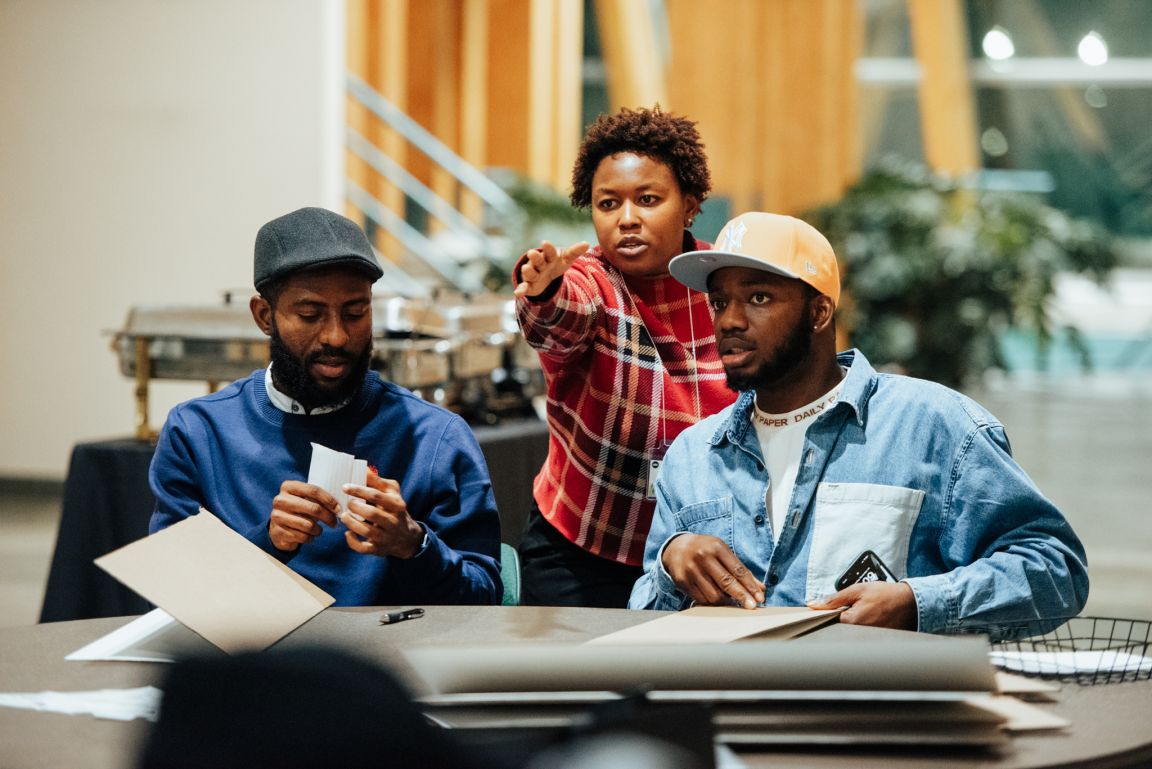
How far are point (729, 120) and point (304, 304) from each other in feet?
29.6

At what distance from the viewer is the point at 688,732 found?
3.59 ft

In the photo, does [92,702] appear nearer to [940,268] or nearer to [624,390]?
[624,390]

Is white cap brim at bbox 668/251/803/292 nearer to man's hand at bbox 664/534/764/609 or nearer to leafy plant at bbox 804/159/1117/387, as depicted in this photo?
man's hand at bbox 664/534/764/609

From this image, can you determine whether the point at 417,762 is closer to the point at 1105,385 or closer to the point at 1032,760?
the point at 1032,760

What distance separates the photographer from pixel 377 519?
6.82ft

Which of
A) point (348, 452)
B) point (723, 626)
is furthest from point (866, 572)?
point (348, 452)

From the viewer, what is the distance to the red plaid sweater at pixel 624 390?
302cm

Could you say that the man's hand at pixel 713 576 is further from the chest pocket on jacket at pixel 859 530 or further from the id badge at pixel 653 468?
the id badge at pixel 653 468

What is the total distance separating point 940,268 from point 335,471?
9.51 meters

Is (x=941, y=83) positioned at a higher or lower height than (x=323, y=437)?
higher

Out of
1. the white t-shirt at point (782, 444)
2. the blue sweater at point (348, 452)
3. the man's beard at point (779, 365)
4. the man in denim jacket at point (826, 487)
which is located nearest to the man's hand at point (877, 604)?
the man in denim jacket at point (826, 487)

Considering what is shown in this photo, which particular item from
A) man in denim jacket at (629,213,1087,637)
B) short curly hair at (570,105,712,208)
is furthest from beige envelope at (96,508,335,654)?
short curly hair at (570,105,712,208)

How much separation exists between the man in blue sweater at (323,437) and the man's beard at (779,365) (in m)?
0.51

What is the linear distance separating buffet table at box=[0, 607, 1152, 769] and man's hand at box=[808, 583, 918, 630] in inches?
2.1
